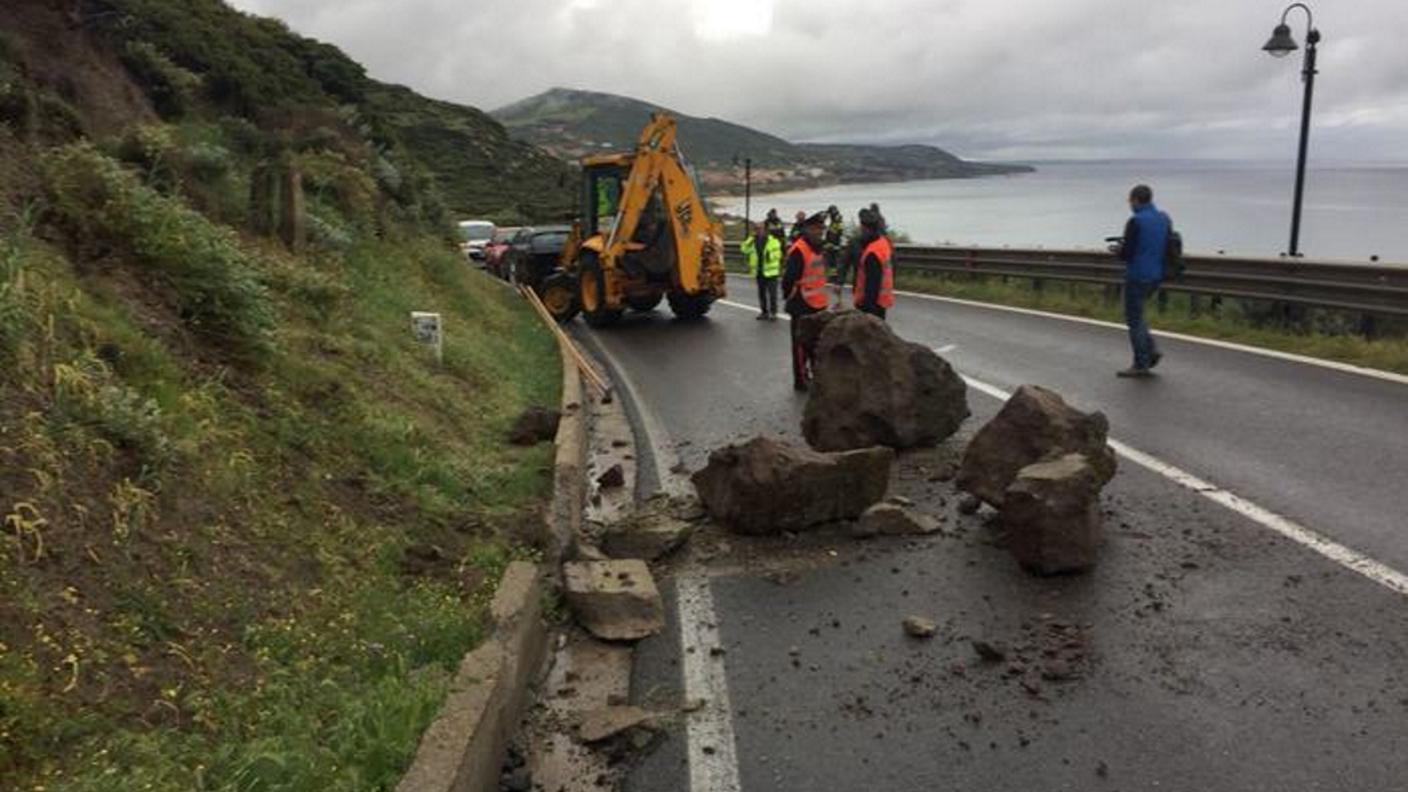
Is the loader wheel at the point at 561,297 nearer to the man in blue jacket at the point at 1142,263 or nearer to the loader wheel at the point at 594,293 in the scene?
the loader wheel at the point at 594,293

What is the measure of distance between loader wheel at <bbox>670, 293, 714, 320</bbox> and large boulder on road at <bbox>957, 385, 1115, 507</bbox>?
507 inches

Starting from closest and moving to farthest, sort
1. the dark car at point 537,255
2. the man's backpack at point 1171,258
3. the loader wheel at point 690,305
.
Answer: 1. the man's backpack at point 1171,258
2. the loader wheel at point 690,305
3. the dark car at point 537,255

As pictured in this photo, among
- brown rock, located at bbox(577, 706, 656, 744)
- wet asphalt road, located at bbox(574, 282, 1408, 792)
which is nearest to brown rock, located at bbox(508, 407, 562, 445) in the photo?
wet asphalt road, located at bbox(574, 282, 1408, 792)

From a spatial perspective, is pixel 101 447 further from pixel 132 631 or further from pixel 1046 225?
pixel 1046 225

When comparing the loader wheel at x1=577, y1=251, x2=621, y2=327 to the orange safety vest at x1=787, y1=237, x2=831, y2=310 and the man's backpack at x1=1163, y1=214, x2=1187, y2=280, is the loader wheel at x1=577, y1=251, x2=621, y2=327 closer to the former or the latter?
the orange safety vest at x1=787, y1=237, x2=831, y2=310

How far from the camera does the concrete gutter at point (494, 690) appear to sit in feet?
11.6

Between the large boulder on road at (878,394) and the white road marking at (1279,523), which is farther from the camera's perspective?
the large boulder on road at (878,394)

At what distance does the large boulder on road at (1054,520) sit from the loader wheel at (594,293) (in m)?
14.1

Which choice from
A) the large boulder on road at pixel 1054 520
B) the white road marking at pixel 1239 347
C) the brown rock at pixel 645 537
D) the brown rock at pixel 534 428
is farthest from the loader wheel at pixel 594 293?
the large boulder on road at pixel 1054 520

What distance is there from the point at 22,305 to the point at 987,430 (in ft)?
17.3

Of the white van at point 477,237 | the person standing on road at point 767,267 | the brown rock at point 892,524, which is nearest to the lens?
the brown rock at point 892,524

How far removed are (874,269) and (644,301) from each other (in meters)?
9.54

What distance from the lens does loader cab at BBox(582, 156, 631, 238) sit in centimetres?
2080

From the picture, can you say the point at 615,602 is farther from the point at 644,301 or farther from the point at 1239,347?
the point at 644,301
